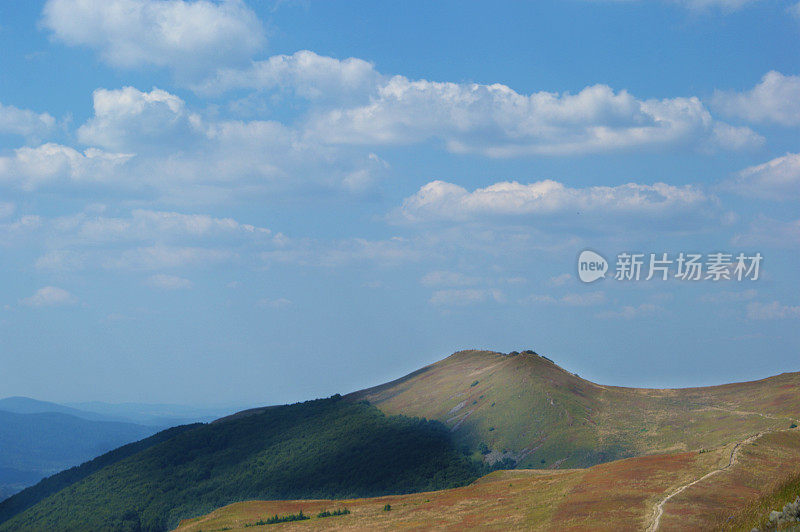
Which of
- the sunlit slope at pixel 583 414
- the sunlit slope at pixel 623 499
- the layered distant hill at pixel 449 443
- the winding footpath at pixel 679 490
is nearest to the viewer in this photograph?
the winding footpath at pixel 679 490

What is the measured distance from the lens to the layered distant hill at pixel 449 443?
11700cm

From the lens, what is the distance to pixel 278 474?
16138 centimetres

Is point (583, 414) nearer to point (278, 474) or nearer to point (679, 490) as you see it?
point (278, 474)

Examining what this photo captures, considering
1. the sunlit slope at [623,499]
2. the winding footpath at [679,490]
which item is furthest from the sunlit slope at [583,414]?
the winding footpath at [679,490]

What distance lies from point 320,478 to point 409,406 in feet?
124

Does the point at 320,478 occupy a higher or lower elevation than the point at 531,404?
lower

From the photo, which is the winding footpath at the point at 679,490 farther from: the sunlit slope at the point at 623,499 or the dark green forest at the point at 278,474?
the dark green forest at the point at 278,474

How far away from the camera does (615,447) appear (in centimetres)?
11950

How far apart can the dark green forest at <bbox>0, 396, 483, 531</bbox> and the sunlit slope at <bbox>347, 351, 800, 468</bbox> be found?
9.52 meters

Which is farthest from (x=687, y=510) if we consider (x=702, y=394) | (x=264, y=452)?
(x=264, y=452)

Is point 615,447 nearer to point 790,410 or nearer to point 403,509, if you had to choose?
point 790,410

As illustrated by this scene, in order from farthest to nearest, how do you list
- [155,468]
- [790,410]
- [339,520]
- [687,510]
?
1. [155,468]
2. [790,410]
3. [339,520]
4. [687,510]

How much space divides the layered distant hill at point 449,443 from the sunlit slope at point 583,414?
1.10ft

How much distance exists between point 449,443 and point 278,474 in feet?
150
